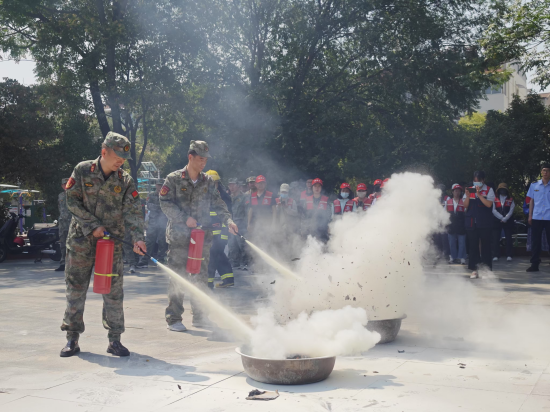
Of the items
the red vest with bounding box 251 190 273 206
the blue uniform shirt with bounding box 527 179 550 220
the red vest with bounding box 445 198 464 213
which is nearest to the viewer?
the blue uniform shirt with bounding box 527 179 550 220

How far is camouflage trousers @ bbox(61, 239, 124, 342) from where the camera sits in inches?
207

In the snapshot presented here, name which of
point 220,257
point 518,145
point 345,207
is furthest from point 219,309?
point 518,145

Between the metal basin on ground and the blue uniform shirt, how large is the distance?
21.9ft

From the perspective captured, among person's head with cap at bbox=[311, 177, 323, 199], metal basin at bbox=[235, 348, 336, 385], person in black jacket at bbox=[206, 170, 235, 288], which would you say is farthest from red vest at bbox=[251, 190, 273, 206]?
metal basin at bbox=[235, 348, 336, 385]

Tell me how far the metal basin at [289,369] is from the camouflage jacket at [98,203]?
68.9 inches

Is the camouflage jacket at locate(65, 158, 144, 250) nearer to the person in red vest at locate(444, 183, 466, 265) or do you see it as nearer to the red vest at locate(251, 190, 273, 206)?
the red vest at locate(251, 190, 273, 206)

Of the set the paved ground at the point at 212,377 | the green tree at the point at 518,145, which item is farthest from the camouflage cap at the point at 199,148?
the green tree at the point at 518,145

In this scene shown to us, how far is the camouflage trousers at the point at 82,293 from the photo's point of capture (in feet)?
17.2

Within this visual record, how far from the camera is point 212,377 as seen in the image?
178 inches

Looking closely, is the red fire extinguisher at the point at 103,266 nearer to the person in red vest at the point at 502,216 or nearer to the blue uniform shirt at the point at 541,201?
the blue uniform shirt at the point at 541,201

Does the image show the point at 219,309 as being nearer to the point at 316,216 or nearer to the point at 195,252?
the point at 195,252

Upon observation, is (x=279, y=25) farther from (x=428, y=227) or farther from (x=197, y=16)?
(x=428, y=227)

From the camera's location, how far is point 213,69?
59.0ft

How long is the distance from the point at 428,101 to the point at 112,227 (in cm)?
1532
